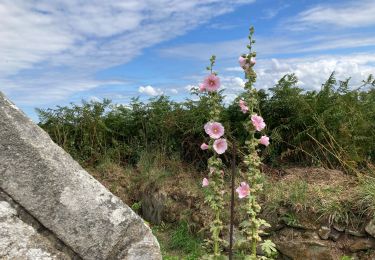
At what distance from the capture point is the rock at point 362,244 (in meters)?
5.93

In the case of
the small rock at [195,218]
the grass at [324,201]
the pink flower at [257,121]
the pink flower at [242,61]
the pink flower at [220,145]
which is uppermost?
the pink flower at [242,61]

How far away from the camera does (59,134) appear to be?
29.1 ft

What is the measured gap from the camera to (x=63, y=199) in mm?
3211

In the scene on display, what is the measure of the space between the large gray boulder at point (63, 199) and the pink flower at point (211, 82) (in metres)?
1.29

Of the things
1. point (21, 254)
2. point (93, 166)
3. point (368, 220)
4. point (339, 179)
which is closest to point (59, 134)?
point (93, 166)

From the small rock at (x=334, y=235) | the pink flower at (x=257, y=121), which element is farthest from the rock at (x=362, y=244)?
the pink flower at (x=257, y=121)

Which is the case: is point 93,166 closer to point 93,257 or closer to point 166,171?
point 166,171

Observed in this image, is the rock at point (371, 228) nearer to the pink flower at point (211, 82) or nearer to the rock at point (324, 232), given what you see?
the rock at point (324, 232)

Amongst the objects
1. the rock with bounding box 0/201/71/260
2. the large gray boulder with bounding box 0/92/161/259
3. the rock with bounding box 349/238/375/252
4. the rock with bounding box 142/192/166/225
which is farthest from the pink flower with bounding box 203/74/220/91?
the rock with bounding box 142/192/166/225

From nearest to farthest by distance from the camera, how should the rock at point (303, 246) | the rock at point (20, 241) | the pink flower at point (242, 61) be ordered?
the rock at point (20, 241)
the pink flower at point (242, 61)
the rock at point (303, 246)

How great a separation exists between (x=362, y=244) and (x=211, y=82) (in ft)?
10.3

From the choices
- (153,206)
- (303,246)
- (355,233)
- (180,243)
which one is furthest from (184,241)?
(355,233)

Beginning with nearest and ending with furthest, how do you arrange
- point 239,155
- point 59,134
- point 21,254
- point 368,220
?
point 21,254 < point 368,220 < point 239,155 < point 59,134

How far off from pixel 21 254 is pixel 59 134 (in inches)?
232
